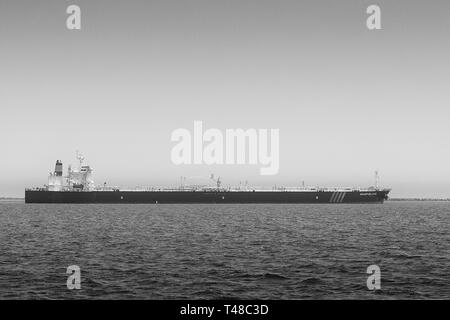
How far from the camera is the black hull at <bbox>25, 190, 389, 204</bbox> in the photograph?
139 m

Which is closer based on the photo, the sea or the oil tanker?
the sea

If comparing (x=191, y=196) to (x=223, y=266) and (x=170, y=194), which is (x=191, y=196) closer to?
(x=170, y=194)

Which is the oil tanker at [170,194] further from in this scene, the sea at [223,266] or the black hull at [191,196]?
the sea at [223,266]

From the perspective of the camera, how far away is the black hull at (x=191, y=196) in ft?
456

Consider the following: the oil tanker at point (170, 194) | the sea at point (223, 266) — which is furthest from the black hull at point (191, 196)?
the sea at point (223, 266)

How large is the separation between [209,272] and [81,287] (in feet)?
24.6

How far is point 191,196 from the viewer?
140750mm

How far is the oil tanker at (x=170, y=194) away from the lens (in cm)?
13900

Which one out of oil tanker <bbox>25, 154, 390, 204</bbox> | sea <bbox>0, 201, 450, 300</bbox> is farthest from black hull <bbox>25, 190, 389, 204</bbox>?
sea <bbox>0, 201, 450, 300</bbox>

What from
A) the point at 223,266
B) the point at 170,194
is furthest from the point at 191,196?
the point at 223,266

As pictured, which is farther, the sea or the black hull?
the black hull

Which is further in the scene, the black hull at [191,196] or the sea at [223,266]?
the black hull at [191,196]

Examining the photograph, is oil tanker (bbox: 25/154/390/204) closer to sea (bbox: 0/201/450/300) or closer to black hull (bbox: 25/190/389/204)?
black hull (bbox: 25/190/389/204)
